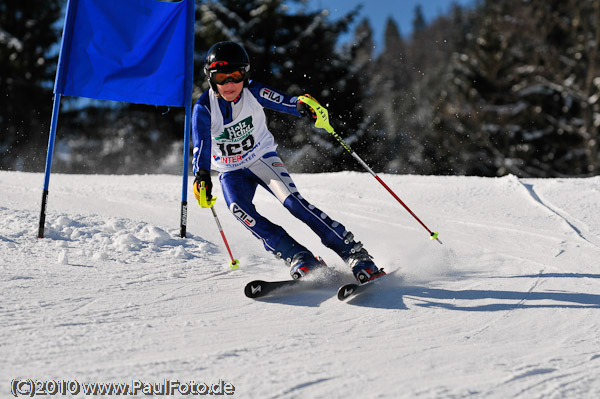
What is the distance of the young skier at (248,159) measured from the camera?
354cm

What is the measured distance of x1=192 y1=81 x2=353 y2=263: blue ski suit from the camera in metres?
3.60

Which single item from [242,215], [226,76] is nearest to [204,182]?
[242,215]

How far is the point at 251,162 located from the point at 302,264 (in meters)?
0.91

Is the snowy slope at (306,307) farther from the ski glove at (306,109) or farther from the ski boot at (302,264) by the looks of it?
the ski glove at (306,109)

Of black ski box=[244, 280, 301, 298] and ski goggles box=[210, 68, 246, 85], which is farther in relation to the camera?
ski goggles box=[210, 68, 246, 85]

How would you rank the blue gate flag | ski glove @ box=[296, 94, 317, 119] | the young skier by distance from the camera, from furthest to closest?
the blue gate flag, ski glove @ box=[296, 94, 317, 119], the young skier

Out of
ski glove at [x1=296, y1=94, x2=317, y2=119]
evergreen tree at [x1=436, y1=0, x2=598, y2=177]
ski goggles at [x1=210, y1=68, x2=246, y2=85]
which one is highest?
evergreen tree at [x1=436, y1=0, x2=598, y2=177]

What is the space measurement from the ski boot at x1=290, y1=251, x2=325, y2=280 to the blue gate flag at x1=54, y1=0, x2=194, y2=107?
1907 millimetres

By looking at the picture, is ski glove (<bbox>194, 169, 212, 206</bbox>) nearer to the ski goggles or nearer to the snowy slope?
the snowy slope

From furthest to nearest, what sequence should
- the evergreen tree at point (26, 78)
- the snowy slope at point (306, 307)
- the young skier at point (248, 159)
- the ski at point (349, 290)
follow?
1. the evergreen tree at point (26, 78)
2. the young skier at point (248, 159)
3. the ski at point (349, 290)
4. the snowy slope at point (306, 307)

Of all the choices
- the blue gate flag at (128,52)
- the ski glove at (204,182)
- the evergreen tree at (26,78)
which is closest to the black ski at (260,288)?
the ski glove at (204,182)

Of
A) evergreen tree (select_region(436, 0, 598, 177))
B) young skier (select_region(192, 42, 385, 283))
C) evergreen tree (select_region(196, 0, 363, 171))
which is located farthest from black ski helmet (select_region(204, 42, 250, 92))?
evergreen tree (select_region(436, 0, 598, 177))

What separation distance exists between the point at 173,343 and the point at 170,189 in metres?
4.38

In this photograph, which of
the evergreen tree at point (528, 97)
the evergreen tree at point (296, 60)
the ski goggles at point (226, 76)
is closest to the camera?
the ski goggles at point (226, 76)
